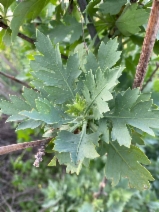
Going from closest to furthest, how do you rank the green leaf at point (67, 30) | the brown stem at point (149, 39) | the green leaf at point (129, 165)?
the brown stem at point (149, 39) < the green leaf at point (129, 165) < the green leaf at point (67, 30)

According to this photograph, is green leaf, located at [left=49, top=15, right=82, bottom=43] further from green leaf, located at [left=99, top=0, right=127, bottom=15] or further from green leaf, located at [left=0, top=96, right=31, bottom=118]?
green leaf, located at [left=0, top=96, right=31, bottom=118]

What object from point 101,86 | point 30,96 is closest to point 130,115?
point 101,86

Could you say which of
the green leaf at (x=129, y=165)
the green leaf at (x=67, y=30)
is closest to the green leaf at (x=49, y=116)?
the green leaf at (x=129, y=165)

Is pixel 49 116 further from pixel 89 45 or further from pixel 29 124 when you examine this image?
pixel 89 45

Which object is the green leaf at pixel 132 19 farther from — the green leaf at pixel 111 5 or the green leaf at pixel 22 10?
the green leaf at pixel 22 10

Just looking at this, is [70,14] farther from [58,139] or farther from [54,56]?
[58,139]

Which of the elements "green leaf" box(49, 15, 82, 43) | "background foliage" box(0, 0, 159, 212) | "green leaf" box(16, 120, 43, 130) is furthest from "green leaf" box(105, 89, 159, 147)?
"green leaf" box(49, 15, 82, 43)
